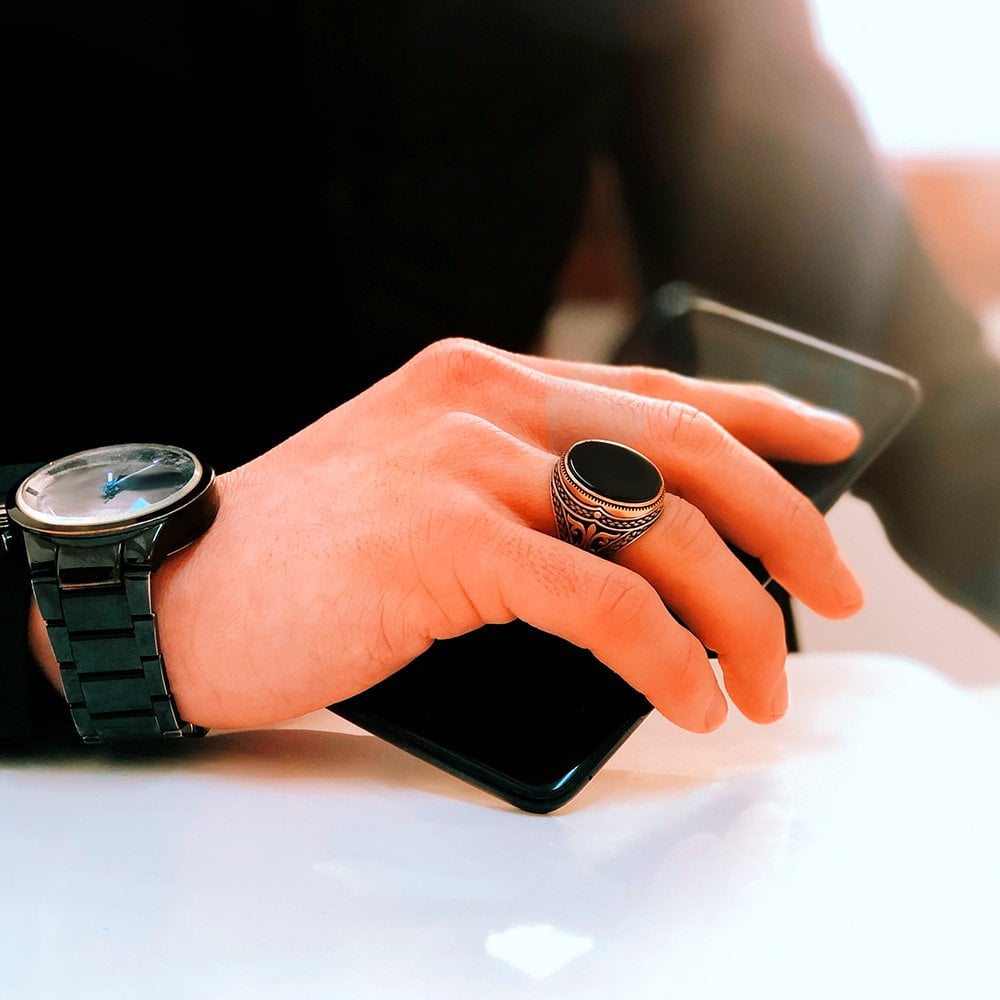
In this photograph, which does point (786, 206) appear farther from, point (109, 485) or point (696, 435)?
point (109, 485)

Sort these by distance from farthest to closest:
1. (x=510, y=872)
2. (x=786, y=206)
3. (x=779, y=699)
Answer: (x=786, y=206)
(x=779, y=699)
(x=510, y=872)

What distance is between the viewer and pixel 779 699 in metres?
0.58

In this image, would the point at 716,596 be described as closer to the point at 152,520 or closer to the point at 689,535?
the point at 689,535

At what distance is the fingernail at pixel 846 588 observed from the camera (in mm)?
618

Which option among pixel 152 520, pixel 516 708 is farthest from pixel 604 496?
pixel 152 520

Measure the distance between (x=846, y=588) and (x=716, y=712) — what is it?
158 millimetres

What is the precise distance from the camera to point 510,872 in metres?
0.46

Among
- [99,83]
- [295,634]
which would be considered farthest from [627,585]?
[99,83]

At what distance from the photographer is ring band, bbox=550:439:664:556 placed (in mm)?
526

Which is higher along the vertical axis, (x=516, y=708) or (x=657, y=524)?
(x=657, y=524)

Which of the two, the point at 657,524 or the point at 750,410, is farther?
the point at 750,410

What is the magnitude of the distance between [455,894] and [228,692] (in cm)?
20

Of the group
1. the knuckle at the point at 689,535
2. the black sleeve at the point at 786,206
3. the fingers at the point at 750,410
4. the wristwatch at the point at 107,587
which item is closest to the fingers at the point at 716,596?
the knuckle at the point at 689,535

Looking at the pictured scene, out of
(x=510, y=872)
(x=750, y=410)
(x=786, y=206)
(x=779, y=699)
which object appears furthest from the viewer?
(x=786, y=206)
